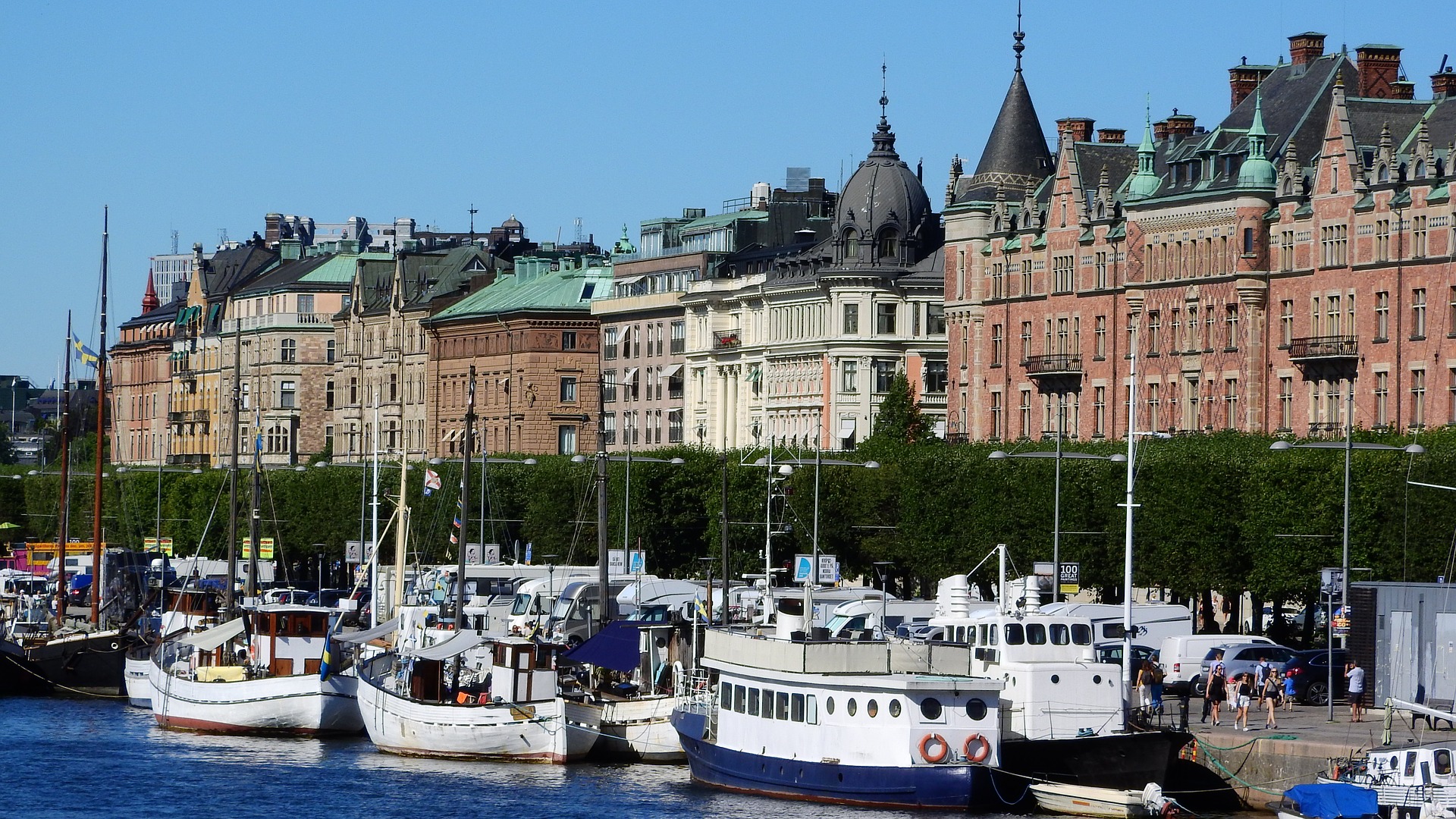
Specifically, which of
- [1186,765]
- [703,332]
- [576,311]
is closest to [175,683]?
[1186,765]

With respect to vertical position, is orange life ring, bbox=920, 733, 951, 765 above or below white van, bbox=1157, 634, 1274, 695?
below

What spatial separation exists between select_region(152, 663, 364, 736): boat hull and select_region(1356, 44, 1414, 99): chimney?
5820cm

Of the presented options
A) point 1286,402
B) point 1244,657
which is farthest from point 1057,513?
point 1286,402

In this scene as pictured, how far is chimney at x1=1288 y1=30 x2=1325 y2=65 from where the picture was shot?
130 meters

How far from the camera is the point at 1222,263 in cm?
12444

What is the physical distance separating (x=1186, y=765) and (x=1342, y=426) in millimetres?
52899

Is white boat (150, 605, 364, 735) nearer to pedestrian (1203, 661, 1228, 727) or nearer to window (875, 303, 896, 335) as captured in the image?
pedestrian (1203, 661, 1228, 727)

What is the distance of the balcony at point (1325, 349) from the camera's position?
11659 cm

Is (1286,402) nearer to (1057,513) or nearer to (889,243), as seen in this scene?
(1057,513)

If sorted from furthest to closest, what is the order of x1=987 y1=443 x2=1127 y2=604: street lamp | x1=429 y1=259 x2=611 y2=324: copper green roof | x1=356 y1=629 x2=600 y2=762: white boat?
x1=429 y1=259 x2=611 y2=324: copper green roof
x1=987 y1=443 x2=1127 y2=604: street lamp
x1=356 y1=629 x2=600 y2=762: white boat

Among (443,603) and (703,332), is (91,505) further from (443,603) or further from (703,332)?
(443,603)

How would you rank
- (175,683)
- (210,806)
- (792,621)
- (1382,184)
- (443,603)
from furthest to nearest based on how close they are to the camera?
(1382,184)
(443,603)
(175,683)
(792,621)
(210,806)

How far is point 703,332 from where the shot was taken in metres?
178

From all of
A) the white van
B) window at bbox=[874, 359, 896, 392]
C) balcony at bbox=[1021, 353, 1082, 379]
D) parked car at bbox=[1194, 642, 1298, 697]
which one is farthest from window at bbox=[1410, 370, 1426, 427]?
window at bbox=[874, 359, 896, 392]
